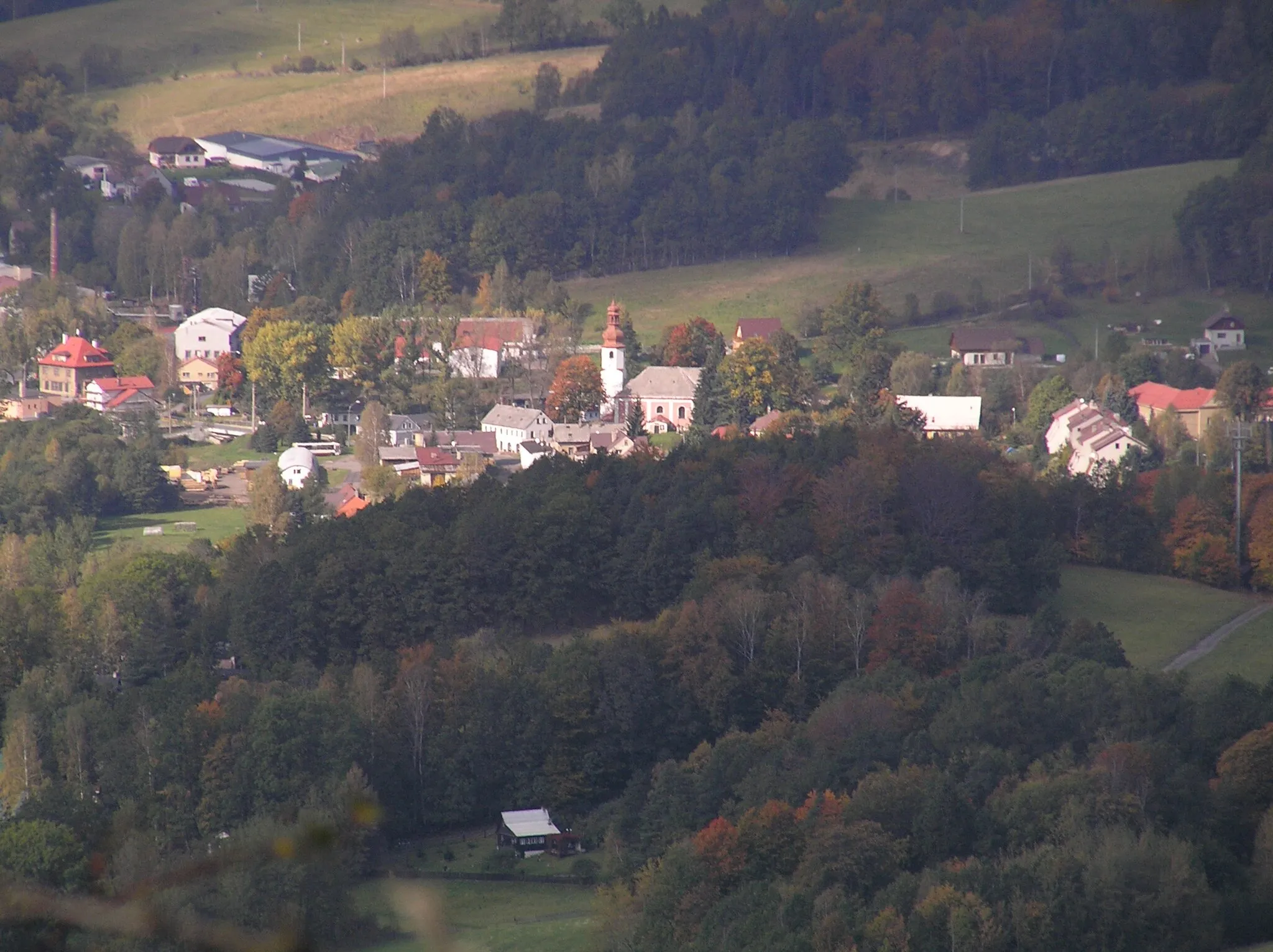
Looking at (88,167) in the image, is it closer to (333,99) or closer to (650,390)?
(333,99)

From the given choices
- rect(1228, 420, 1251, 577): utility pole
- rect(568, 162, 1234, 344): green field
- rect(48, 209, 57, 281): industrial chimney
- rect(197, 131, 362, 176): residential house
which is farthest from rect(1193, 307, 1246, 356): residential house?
rect(48, 209, 57, 281): industrial chimney

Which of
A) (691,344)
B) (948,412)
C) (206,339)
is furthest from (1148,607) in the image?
(206,339)

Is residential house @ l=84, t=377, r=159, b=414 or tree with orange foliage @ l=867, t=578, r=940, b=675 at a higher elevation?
residential house @ l=84, t=377, r=159, b=414

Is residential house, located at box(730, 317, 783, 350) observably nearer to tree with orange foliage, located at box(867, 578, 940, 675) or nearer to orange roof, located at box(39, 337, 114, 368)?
orange roof, located at box(39, 337, 114, 368)

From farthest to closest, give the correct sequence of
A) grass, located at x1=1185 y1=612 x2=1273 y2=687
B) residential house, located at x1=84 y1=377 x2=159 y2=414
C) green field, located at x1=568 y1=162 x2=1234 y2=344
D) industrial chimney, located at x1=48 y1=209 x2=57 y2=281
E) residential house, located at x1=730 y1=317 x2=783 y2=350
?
industrial chimney, located at x1=48 y1=209 x2=57 y2=281 → green field, located at x1=568 y1=162 x2=1234 y2=344 → residential house, located at x1=730 y1=317 x2=783 y2=350 → residential house, located at x1=84 y1=377 x2=159 y2=414 → grass, located at x1=1185 y1=612 x2=1273 y2=687

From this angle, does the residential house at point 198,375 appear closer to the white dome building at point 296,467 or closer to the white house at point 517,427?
the white dome building at point 296,467

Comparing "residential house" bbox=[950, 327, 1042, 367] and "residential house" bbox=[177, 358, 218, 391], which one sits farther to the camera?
"residential house" bbox=[177, 358, 218, 391]

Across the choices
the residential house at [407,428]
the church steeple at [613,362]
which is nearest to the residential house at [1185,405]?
the church steeple at [613,362]

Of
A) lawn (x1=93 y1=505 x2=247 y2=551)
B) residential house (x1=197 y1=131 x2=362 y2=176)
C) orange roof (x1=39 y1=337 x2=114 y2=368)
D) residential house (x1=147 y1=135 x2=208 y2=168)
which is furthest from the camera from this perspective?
residential house (x1=147 y1=135 x2=208 y2=168)
